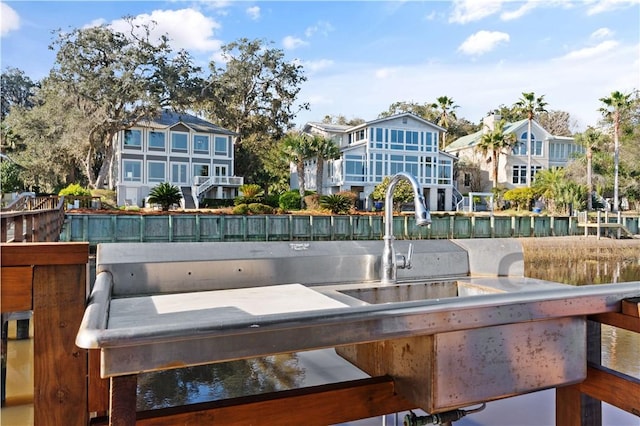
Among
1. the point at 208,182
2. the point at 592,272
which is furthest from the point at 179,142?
the point at 592,272

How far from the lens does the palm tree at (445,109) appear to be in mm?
49000

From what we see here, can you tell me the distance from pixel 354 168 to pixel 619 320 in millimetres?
32649

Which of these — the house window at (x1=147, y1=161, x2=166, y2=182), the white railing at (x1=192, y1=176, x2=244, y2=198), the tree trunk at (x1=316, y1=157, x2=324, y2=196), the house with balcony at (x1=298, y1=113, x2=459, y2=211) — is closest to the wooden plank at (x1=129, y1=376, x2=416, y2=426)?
the tree trunk at (x1=316, y1=157, x2=324, y2=196)

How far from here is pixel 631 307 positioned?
186 centimetres

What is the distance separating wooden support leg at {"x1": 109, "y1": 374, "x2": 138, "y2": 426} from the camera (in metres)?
1.35

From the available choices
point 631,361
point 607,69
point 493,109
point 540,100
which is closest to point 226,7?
point 607,69

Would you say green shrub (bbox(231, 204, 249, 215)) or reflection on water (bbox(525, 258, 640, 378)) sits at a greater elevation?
green shrub (bbox(231, 204, 249, 215))

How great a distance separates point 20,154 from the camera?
35.6 m

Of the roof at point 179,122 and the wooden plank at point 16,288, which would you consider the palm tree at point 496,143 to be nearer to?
the roof at point 179,122

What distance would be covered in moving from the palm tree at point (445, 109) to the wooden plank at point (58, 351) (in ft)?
164

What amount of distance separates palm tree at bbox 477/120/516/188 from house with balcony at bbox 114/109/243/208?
19925mm

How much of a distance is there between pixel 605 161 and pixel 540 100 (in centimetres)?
788

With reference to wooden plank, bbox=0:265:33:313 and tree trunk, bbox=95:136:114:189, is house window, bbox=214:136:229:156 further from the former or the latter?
wooden plank, bbox=0:265:33:313

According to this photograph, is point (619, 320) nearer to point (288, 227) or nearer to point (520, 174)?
point (288, 227)
